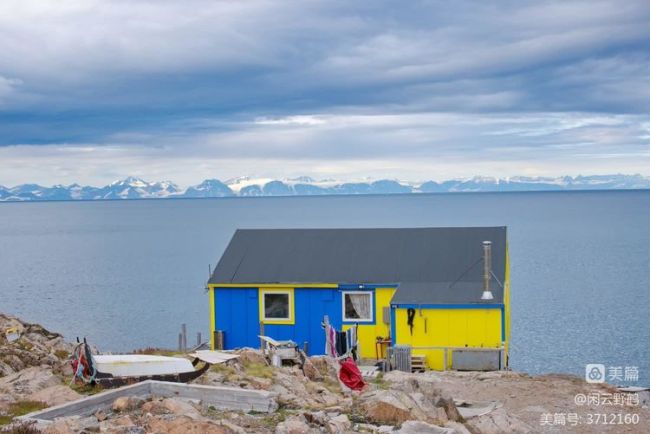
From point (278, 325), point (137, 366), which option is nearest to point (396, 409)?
point (137, 366)

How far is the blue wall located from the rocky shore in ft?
16.1

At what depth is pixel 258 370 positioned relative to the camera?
68.7 ft

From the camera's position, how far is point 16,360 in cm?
2277

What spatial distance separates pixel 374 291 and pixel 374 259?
4.98 feet

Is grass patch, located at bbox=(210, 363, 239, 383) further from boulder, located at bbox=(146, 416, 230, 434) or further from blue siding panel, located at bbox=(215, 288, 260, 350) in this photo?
blue siding panel, located at bbox=(215, 288, 260, 350)

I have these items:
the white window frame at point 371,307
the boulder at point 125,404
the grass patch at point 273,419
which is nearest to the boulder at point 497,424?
the grass patch at point 273,419

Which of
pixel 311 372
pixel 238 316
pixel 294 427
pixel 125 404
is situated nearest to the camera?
pixel 294 427

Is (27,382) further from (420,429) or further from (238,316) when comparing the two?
(238,316)

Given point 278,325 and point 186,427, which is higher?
point 186,427

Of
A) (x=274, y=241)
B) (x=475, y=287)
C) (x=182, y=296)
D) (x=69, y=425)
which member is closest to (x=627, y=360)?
(x=475, y=287)

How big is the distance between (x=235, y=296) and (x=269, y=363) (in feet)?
24.1

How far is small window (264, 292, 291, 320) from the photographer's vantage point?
96.5 feet

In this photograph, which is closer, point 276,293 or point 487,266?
point 487,266

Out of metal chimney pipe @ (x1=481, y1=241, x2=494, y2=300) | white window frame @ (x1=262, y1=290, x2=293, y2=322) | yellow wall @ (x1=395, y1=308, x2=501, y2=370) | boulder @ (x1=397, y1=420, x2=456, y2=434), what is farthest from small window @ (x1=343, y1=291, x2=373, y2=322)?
boulder @ (x1=397, y1=420, x2=456, y2=434)
